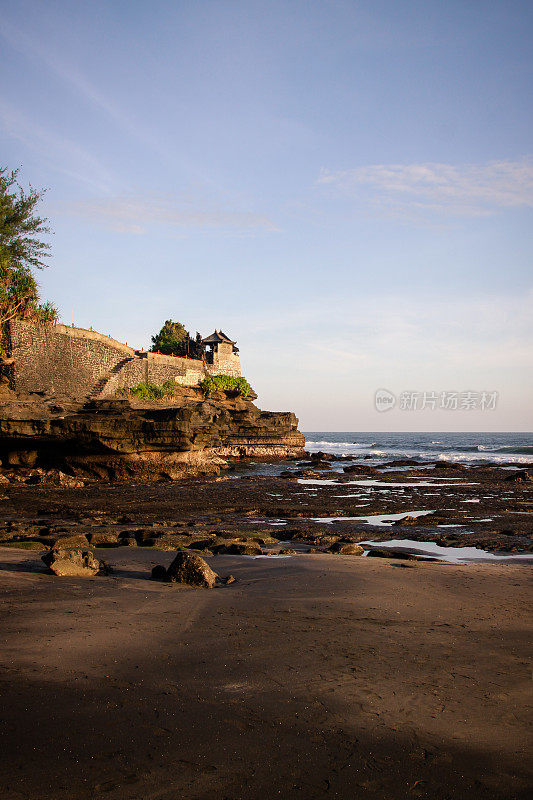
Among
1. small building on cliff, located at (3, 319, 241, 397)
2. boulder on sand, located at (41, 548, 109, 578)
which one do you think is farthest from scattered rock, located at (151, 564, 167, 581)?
small building on cliff, located at (3, 319, 241, 397)

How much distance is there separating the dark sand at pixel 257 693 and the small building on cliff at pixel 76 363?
2822cm

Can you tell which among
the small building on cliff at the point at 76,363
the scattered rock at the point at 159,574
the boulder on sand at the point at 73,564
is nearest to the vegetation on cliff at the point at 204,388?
the small building on cliff at the point at 76,363

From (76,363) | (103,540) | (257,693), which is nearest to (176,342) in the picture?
(76,363)

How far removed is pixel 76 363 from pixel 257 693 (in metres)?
35.9

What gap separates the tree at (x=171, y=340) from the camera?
68.6m

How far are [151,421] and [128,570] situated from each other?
1720 cm

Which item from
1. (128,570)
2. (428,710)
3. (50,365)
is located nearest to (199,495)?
(128,570)

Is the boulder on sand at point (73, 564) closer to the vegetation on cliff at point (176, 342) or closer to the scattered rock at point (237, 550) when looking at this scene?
the scattered rock at point (237, 550)

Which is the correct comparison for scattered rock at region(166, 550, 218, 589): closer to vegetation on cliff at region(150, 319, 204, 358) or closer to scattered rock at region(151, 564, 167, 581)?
scattered rock at region(151, 564, 167, 581)

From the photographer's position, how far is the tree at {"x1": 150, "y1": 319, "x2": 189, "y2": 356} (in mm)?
68625

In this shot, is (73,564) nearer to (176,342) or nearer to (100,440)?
(100,440)

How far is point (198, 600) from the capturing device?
19.1ft

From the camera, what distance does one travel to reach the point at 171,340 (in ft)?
229

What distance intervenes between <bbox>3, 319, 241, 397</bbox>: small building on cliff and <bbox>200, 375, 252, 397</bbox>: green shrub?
2632mm
